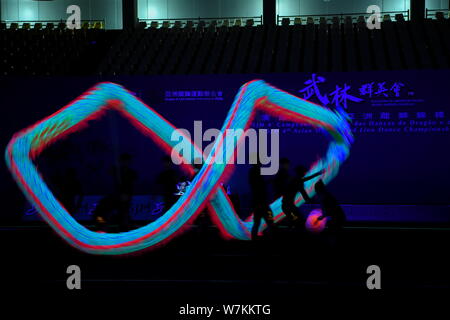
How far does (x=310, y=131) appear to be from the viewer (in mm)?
10602

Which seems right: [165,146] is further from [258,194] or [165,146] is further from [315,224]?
[258,194]

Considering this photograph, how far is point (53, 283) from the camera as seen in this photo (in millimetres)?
5848

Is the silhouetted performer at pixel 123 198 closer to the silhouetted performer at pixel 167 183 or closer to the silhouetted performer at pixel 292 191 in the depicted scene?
the silhouetted performer at pixel 167 183

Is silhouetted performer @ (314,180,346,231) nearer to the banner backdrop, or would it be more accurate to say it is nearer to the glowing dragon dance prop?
the glowing dragon dance prop

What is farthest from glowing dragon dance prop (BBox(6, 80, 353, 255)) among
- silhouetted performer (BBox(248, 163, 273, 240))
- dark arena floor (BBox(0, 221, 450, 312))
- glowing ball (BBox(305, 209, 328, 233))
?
silhouetted performer (BBox(248, 163, 273, 240))

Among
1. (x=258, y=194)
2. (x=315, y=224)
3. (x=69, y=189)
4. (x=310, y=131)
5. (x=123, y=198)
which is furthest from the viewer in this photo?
(x=310, y=131)

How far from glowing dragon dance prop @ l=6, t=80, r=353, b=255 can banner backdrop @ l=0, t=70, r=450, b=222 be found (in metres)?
0.19

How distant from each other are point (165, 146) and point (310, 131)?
295 cm

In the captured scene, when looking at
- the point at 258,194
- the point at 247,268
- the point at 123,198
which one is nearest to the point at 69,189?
the point at 123,198

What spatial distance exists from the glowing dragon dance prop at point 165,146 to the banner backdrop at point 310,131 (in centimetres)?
19

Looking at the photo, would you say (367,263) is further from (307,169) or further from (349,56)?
(349,56)

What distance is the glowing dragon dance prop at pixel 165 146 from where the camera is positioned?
7609 mm

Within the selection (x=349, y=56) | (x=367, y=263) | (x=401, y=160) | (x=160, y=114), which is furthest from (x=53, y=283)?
(x=349, y=56)
